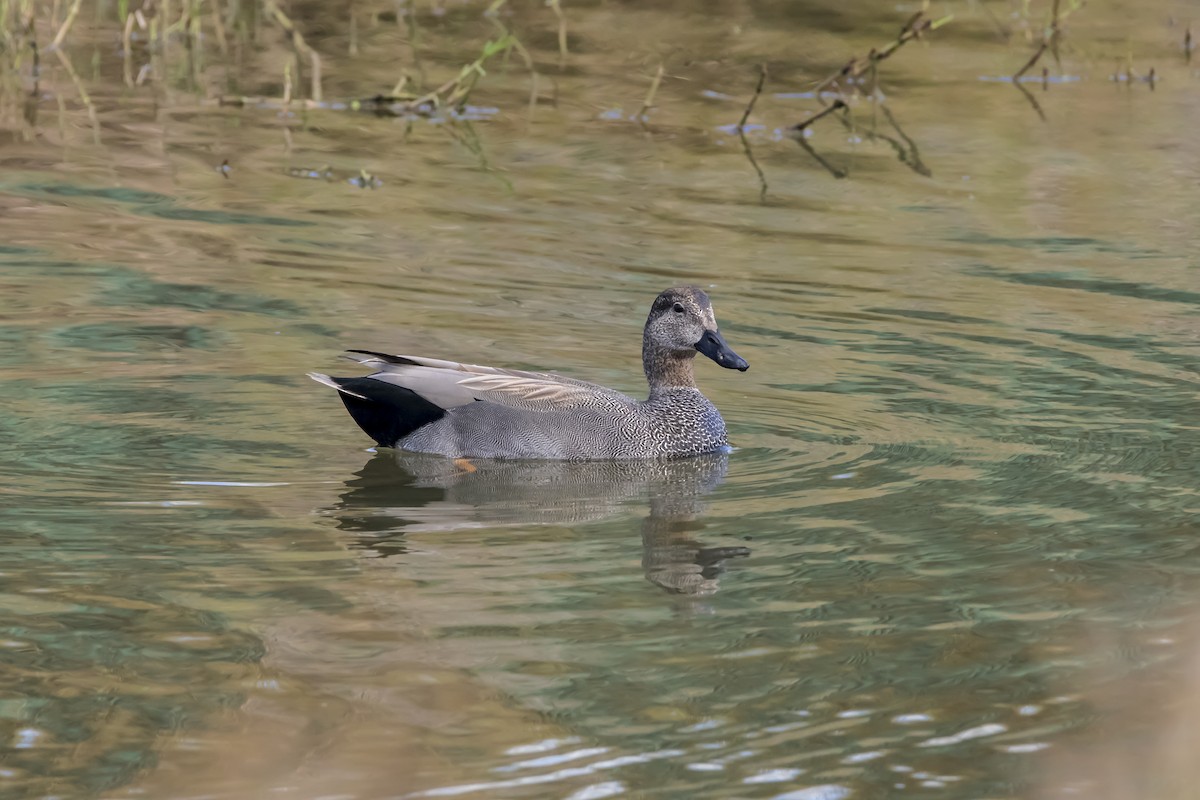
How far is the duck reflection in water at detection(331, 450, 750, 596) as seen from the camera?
→ 7.47 metres

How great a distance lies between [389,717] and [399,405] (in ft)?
11.6

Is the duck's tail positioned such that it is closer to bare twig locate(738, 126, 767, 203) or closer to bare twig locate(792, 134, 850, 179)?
bare twig locate(738, 126, 767, 203)

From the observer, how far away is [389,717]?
560 centimetres

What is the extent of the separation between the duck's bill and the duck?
0.03ft

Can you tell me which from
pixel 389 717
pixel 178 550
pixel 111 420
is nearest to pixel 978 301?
pixel 111 420

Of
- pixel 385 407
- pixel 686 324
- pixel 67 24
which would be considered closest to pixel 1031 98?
pixel 67 24

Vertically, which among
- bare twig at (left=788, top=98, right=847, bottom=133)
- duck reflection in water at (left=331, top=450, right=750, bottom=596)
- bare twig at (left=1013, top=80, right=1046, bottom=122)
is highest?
bare twig at (left=1013, top=80, right=1046, bottom=122)

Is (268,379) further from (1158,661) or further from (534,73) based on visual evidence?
(534,73)

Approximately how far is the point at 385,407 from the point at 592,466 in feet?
3.16

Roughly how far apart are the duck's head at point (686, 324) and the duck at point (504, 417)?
0.13m

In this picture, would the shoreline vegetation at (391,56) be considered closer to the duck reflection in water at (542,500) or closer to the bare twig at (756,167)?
the bare twig at (756,167)

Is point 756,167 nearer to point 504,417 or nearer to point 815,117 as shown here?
point 815,117

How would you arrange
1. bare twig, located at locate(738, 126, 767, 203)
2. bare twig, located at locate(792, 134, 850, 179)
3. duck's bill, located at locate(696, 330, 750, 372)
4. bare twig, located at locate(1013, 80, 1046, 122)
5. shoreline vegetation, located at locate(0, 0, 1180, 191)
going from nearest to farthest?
1. duck's bill, located at locate(696, 330, 750, 372)
2. bare twig, located at locate(738, 126, 767, 203)
3. bare twig, located at locate(792, 134, 850, 179)
4. shoreline vegetation, located at locate(0, 0, 1180, 191)
5. bare twig, located at locate(1013, 80, 1046, 122)

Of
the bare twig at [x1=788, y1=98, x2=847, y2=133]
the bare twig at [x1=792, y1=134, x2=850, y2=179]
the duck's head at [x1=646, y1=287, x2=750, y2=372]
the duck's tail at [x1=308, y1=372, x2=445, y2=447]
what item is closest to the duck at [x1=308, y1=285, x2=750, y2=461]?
the duck's tail at [x1=308, y1=372, x2=445, y2=447]
